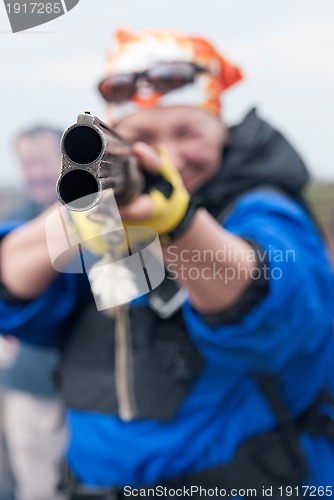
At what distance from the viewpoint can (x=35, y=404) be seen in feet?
4.30

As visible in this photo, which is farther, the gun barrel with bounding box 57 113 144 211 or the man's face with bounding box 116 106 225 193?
the man's face with bounding box 116 106 225 193

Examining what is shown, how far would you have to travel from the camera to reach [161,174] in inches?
22.6

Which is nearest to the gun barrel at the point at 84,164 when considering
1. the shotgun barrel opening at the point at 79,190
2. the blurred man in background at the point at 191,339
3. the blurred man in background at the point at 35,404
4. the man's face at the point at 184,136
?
the shotgun barrel opening at the point at 79,190

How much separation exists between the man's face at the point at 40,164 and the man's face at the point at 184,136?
1.65 feet

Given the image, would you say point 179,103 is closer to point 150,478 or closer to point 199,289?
point 199,289

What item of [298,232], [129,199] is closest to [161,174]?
[129,199]

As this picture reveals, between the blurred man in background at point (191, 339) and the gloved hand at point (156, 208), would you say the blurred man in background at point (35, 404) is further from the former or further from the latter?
the gloved hand at point (156, 208)

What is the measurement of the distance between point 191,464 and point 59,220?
0.33 m

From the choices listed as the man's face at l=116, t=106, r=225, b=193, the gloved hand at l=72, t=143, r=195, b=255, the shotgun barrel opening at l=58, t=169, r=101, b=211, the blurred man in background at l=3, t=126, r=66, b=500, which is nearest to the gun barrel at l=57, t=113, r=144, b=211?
the shotgun barrel opening at l=58, t=169, r=101, b=211

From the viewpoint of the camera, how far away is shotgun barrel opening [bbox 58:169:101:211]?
0.42 metres

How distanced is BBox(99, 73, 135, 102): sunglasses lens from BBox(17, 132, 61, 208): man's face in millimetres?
448

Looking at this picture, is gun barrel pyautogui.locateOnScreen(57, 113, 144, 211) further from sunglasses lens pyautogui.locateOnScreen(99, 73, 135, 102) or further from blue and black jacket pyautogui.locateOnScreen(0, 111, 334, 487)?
sunglasses lens pyautogui.locateOnScreen(99, 73, 135, 102)

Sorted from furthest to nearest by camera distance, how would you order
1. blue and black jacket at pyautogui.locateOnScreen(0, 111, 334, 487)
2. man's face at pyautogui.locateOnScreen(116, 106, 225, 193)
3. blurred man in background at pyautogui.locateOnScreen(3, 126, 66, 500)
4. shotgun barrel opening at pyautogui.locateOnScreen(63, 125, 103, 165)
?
blurred man in background at pyautogui.locateOnScreen(3, 126, 66, 500) < man's face at pyautogui.locateOnScreen(116, 106, 225, 193) < blue and black jacket at pyautogui.locateOnScreen(0, 111, 334, 487) < shotgun barrel opening at pyautogui.locateOnScreen(63, 125, 103, 165)

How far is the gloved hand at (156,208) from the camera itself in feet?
1.79
